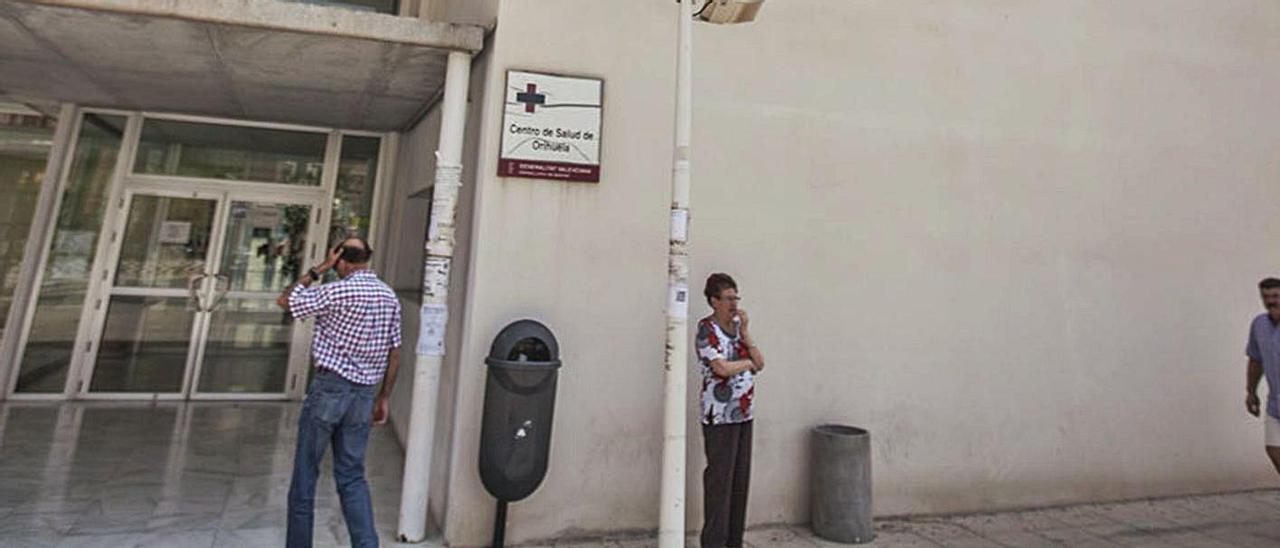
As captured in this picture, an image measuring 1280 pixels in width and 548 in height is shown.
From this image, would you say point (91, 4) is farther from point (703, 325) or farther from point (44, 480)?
point (703, 325)

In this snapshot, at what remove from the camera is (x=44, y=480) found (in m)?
4.12

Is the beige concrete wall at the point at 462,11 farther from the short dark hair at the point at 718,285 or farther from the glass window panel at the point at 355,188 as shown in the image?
the short dark hair at the point at 718,285

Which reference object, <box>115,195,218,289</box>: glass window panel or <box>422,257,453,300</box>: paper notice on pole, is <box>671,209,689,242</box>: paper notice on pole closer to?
<box>422,257,453,300</box>: paper notice on pole

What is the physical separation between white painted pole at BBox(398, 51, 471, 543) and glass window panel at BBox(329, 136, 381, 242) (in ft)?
11.6

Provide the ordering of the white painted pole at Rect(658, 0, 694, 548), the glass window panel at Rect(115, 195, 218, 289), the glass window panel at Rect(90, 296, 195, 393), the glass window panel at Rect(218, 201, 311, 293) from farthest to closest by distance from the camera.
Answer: the glass window panel at Rect(218, 201, 311, 293) → the glass window panel at Rect(115, 195, 218, 289) → the glass window panel at Rect(90, 296, 195, 393) → the white painted pole at Rect(658, 0, 694, 548)

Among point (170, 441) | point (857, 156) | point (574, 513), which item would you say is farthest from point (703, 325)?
point (170, 441)

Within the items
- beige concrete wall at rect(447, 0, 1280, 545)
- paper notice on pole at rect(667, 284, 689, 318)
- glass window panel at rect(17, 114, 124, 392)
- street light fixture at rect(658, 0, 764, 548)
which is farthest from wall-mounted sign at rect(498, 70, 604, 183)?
glass window panel at rect(17, 114, 124, 392)

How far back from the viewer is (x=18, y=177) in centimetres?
618

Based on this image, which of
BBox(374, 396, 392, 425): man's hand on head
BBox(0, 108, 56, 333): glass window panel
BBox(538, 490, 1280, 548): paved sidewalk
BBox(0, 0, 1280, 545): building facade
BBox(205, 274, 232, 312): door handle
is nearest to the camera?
BBox(374, 396, 392, 425): man's hand on head

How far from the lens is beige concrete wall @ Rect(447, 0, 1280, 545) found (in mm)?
3812

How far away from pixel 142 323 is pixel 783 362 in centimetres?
645

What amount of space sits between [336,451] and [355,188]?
4575mm

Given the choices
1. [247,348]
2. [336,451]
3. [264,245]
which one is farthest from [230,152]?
[336,451]

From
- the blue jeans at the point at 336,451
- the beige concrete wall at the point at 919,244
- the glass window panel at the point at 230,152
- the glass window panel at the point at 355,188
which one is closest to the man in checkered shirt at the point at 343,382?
the blue jeans at the point at 336,451
